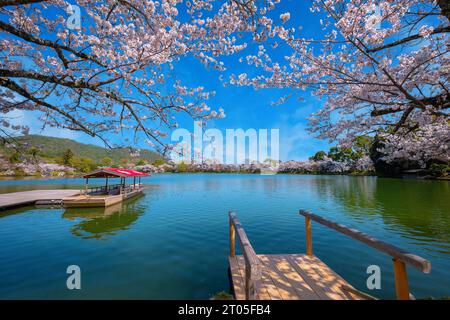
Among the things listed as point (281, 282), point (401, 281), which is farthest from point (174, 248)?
point (401, 281)

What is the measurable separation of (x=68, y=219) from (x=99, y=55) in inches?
440

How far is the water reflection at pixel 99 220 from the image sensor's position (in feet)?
30.0

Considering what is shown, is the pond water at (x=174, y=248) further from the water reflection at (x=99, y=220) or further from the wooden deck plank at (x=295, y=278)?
the wooden deck plank at (x=295, y=278)

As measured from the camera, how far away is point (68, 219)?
11641 mm

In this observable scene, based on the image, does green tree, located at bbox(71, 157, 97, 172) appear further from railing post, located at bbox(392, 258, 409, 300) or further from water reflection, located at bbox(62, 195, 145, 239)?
railing post, located at bbox(392, 258, 409, 300)

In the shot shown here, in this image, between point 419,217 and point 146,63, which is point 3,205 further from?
point 419,217

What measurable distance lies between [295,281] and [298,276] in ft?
0.79

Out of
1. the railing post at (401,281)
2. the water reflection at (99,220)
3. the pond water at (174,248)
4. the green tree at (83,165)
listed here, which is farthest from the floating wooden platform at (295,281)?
the green tree at (83,165)

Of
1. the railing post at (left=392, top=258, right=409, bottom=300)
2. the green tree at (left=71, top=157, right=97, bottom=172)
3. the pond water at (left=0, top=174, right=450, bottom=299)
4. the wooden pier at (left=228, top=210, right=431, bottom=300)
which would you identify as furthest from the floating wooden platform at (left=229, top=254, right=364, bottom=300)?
the green tree at (left=71, top=157, right=97, bottom=172)

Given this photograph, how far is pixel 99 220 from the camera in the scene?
11414 mm

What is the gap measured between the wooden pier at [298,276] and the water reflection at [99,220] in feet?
23.2

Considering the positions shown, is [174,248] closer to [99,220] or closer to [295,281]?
Result: [295,281]
